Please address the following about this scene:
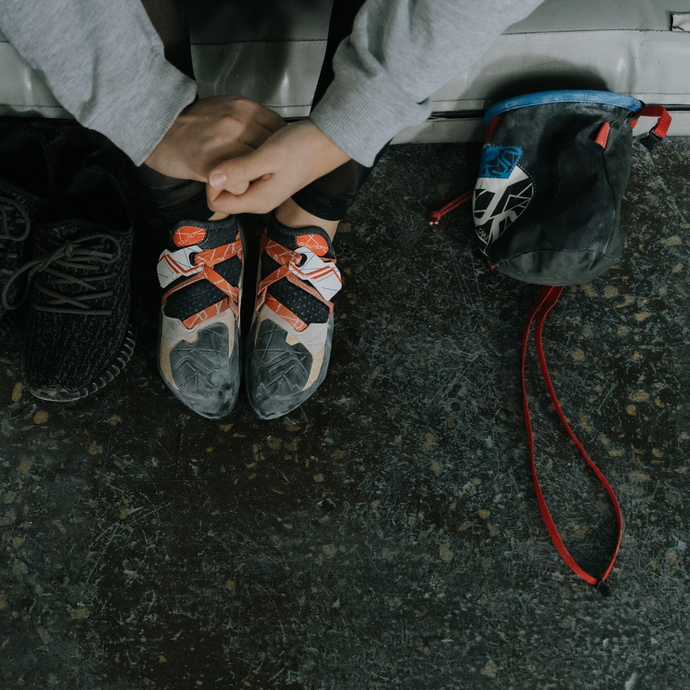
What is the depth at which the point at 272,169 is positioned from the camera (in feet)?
2.62

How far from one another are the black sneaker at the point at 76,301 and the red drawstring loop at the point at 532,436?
0.72 metres

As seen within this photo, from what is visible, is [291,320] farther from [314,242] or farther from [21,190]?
[21,190]

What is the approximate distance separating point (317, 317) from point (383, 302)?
173mm

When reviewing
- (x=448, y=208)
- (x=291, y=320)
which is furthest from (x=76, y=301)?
(x=448, y=208)

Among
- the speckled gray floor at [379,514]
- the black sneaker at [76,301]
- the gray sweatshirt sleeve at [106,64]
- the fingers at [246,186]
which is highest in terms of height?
the gray sweatshirt sleeve at [106,64]

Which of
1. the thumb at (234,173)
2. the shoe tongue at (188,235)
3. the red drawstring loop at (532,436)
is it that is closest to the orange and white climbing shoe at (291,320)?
the shoe tongue at (188,235)

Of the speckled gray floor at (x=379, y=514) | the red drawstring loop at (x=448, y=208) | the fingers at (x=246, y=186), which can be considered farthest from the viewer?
the red drawstring loop at (x=448, y=208)

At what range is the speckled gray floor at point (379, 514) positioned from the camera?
0.98m

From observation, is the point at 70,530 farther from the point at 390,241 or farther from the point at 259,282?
the point at 390,241

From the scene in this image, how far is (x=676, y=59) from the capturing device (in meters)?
1.11

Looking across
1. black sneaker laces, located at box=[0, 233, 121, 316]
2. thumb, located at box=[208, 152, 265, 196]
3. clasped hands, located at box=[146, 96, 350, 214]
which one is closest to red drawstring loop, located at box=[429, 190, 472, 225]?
clasped hands, located at box=[146, 96, 350, 214]

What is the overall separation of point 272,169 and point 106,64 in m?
0.24

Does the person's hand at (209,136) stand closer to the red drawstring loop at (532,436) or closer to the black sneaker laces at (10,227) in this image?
the black sneaker laces at (10,227)

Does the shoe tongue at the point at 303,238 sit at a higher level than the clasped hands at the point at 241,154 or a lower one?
lower
